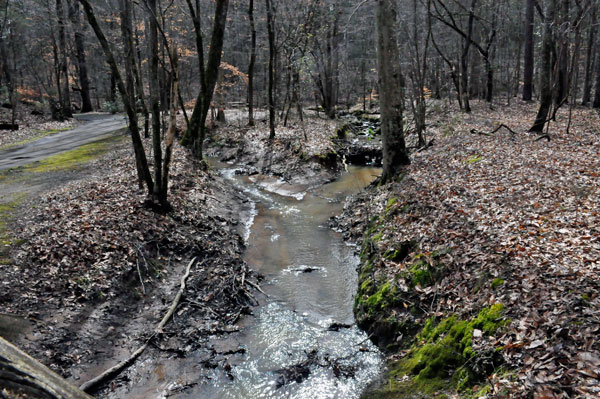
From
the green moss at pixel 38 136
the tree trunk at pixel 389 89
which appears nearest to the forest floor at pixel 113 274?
the tree trunk at pixel 389 89

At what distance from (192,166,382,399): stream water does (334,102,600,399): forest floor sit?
478mm

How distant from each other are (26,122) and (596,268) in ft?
106

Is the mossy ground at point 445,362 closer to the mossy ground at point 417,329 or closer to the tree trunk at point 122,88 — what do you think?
the mossy ground at point 417,329

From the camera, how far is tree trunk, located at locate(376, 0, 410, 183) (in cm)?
1077

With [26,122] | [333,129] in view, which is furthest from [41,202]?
[26,122]

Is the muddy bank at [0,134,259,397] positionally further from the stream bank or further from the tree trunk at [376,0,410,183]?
the tree trunk at [376,0,410,183]

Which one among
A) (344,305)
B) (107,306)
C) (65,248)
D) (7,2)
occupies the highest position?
(7,2)

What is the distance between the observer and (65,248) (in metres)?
7.35

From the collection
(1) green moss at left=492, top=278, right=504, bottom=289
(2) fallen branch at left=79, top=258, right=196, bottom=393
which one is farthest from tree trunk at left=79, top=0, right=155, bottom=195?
(1) green moss at left=492, top=278, right=504, bottom=289

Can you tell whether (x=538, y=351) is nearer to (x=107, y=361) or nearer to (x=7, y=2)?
(x=107, y=361)

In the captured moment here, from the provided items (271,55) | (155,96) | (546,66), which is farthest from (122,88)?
(546,66)

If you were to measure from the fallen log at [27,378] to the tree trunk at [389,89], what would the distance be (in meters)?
10.5

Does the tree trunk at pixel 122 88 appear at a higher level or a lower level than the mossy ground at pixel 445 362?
higher

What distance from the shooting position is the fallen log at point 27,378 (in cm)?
274
